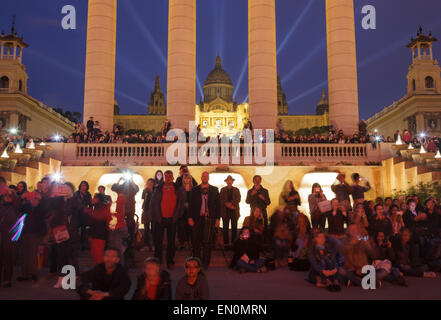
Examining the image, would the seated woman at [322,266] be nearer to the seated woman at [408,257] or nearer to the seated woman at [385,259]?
the seated woman at [385,259]

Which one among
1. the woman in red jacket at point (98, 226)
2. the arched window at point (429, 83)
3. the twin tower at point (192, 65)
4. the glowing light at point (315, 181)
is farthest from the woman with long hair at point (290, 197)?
the arched window at point (429, 83)

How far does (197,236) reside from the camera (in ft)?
35.0

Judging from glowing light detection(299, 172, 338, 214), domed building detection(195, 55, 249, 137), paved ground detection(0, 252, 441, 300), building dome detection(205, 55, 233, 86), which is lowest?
paved ground detection(0, 252, 441, 300)

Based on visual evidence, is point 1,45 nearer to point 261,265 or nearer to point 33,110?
point 33,110

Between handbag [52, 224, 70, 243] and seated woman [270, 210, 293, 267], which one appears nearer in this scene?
handbag [52, 224, 70, 243]

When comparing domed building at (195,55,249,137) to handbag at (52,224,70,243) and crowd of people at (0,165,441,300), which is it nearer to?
crowd of people at (0,165,441,300)

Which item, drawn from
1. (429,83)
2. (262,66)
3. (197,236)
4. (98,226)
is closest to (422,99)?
(429,83)

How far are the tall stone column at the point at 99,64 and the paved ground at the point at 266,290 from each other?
19.9 m

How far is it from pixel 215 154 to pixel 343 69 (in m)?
12.2

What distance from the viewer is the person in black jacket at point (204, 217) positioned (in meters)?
10.7

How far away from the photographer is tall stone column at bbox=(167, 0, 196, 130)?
1123 inches

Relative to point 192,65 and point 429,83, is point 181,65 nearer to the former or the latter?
point 192,65

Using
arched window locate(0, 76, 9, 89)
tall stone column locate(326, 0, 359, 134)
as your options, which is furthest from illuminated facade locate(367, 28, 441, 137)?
arched window locate(0, 76, 9, 89)

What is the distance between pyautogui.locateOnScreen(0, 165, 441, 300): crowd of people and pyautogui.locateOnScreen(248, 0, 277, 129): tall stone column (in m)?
15.9
